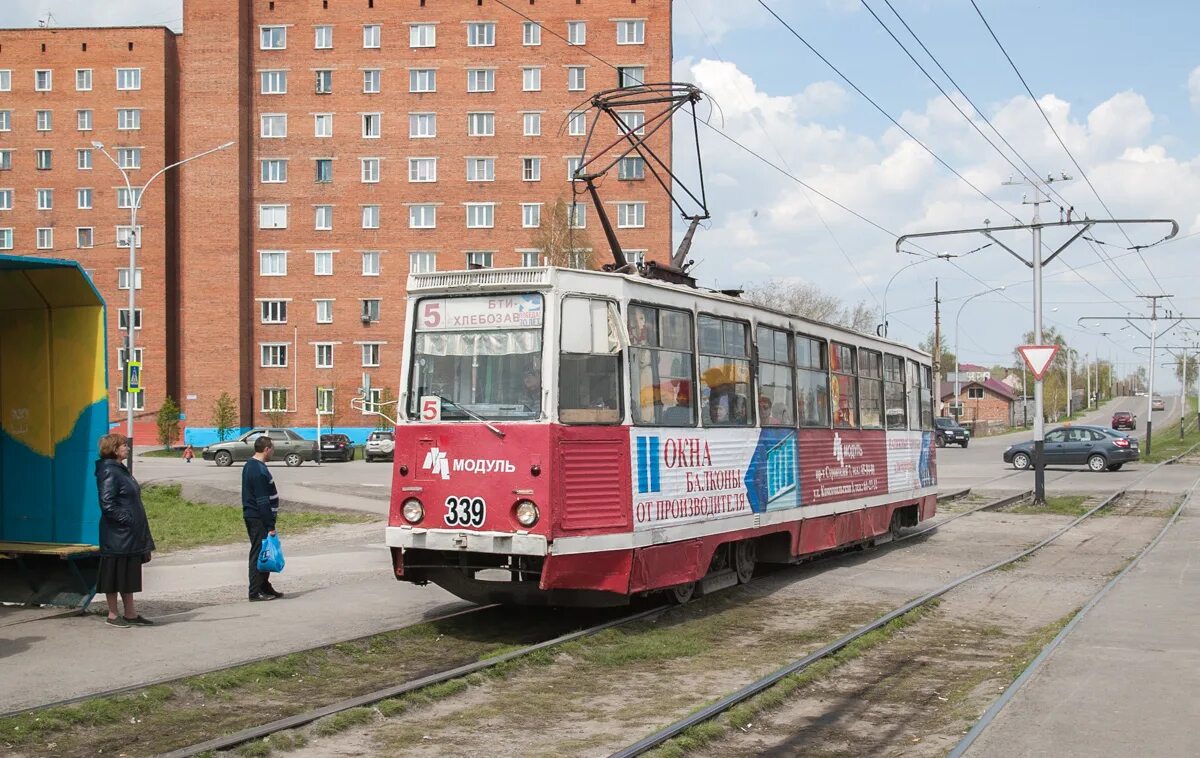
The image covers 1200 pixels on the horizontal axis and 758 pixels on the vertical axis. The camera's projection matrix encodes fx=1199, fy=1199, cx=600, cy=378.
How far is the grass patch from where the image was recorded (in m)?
18.8

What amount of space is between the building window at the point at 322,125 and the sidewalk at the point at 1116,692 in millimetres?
61139

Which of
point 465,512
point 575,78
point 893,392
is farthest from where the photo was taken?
point 575,78

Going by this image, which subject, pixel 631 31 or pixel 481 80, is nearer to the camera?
pixel 631 31

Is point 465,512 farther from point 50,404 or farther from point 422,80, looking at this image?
point 422,80

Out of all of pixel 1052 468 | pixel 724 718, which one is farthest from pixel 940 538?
pixel 1052 468

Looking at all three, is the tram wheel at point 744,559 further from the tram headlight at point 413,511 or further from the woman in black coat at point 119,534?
the woman in black coat at point 119,534

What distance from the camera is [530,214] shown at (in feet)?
220

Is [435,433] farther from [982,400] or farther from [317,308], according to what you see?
[982,400]

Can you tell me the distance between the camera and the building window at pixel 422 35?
221ft

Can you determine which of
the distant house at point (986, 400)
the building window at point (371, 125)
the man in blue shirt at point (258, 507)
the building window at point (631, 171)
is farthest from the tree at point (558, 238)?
the distant house at point (986, 400)

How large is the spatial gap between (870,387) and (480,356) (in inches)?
337

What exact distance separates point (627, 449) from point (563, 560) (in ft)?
3.81

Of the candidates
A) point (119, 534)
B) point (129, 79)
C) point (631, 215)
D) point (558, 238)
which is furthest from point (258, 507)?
point (129, 79)

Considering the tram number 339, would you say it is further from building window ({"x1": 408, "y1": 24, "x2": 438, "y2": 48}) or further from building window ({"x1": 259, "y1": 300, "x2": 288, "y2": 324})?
building window ({"x1": 408, "y1": 24, "x2": 438, "y2": 48})
